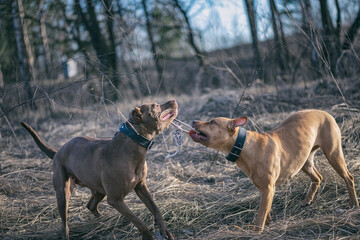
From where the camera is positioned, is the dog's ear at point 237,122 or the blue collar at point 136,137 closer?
the dog's ear at point 237,122

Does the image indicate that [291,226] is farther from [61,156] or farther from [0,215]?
[0,215]

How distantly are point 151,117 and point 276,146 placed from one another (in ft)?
4.89

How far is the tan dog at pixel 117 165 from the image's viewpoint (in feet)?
13.2

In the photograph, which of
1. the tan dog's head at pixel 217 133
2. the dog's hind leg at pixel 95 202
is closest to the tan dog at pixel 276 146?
the tan dog's head at pixel 217 133

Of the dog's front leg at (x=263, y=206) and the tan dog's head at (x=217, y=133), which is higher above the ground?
the tan dog's head at (x=217, y=133)

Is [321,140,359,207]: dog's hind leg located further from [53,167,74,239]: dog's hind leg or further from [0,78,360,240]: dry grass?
[53,167,74,239]: dog's hind leg

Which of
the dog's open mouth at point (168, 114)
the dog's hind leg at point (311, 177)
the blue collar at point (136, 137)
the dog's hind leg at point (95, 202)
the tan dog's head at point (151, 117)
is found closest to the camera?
the blue collar at point (136, 137)

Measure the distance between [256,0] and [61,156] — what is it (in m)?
4.43

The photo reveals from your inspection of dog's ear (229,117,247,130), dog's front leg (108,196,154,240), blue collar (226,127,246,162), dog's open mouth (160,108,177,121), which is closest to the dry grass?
dog's front leg (108,196,154,240)

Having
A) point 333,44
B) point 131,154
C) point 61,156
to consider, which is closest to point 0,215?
point 61,156

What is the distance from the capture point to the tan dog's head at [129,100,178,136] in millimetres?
4195

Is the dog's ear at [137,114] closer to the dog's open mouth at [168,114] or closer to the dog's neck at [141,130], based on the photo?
the dog's neck at [141,130]

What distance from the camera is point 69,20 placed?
18.9 meters

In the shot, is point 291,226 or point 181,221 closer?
point 291,226
